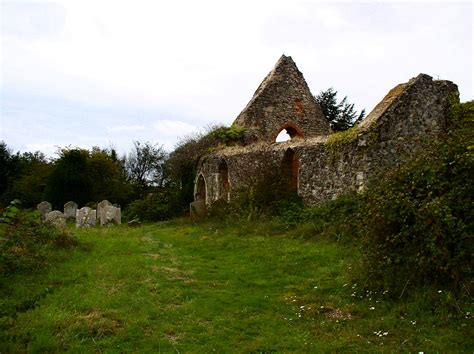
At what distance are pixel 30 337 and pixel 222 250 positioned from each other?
617 centimetres

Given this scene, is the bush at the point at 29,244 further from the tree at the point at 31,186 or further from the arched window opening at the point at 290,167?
the tree at the point at 31,186

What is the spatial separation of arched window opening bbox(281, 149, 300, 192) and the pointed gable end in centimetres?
578

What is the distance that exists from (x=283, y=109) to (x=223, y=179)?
4926 mm

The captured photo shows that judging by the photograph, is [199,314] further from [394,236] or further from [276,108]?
[276,108]

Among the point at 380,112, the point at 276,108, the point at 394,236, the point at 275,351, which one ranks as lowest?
the point at 275,351

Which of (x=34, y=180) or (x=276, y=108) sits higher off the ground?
(x=276, y=108)

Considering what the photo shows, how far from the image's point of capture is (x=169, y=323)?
596 cm

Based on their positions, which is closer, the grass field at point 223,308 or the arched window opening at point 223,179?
the grass field at point 223,308

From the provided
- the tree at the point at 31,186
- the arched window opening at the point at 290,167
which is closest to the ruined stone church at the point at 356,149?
the arched window opening at the point at 290,167

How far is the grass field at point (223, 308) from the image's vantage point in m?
5.15

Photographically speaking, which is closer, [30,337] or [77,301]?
[30,337]

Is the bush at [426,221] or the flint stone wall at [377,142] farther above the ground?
the flint stone wall at [377,142]

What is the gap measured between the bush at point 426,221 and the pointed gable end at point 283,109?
14.4 m

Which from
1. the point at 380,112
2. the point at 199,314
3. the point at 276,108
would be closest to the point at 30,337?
the point at 199,314
